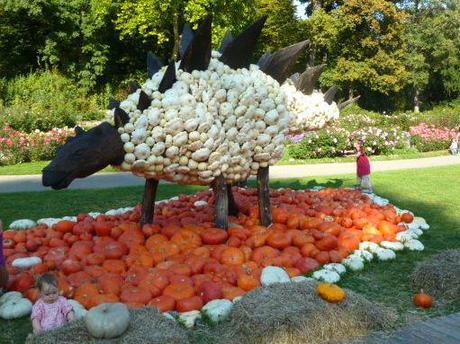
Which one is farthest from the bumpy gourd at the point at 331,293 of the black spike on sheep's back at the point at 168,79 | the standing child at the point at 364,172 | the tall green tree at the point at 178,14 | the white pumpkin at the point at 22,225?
the tall green tree at the point at 178,14

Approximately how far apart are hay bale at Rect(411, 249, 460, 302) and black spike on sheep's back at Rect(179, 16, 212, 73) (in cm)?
321

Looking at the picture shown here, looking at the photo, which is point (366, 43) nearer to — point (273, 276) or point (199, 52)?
point (199, 52)

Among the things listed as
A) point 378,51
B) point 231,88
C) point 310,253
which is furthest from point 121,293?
point 378,51

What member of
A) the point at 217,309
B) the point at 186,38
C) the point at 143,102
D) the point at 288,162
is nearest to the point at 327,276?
the point at 217,309

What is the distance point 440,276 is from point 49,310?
3563mm

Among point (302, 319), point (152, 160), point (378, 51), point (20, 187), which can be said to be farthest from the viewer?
point (378, 51)

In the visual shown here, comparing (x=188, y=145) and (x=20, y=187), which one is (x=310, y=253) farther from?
(x=20, y=187)

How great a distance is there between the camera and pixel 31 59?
37031 millimetres

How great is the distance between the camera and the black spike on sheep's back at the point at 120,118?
507 centimetres

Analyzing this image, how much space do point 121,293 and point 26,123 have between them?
54.0 ft

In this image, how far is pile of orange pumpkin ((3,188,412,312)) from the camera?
4602 mm

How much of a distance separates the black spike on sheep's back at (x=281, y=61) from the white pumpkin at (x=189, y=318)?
3.54 m

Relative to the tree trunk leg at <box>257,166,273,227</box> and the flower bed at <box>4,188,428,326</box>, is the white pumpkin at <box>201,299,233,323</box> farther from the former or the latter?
the tree trunk leg at <box>257,166,273,227</box>

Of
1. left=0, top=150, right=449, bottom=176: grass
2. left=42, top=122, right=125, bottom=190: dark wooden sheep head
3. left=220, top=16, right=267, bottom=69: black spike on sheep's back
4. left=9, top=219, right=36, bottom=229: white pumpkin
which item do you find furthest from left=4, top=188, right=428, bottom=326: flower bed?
left=0, top=150, right=449, bottom=176: grass
